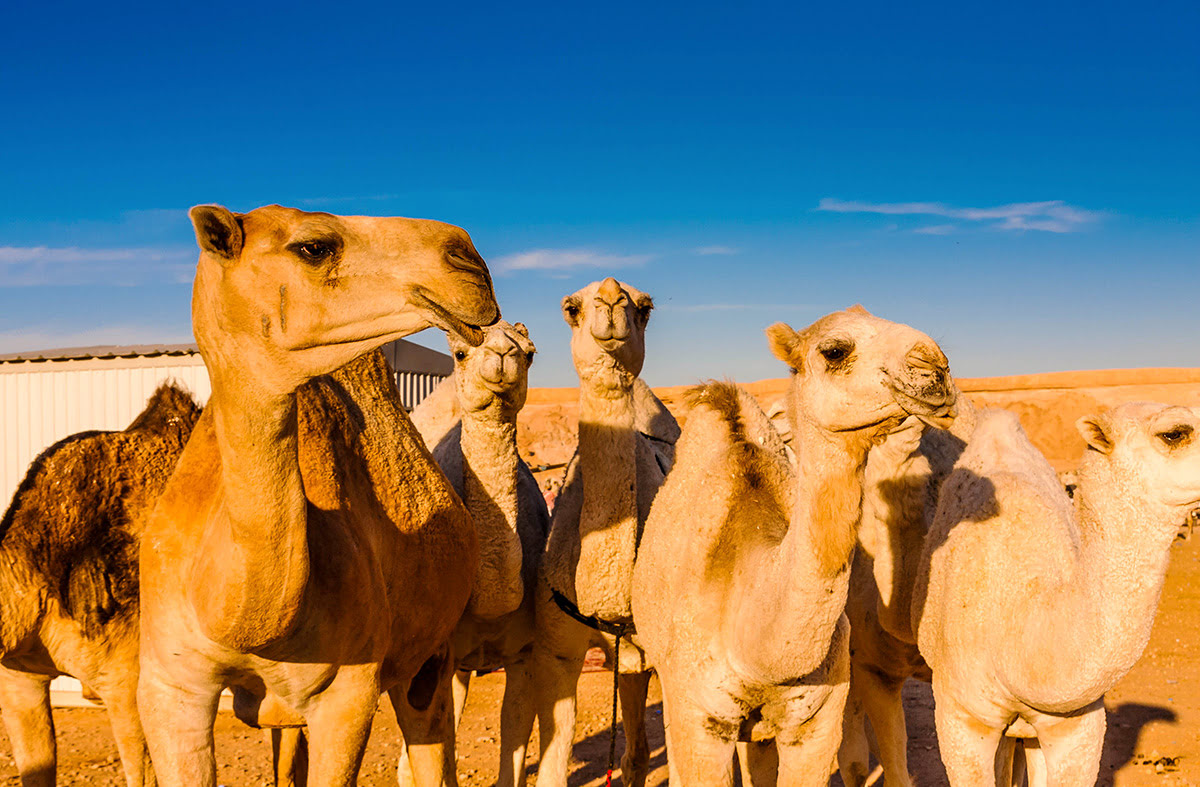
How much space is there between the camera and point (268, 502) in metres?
2.87

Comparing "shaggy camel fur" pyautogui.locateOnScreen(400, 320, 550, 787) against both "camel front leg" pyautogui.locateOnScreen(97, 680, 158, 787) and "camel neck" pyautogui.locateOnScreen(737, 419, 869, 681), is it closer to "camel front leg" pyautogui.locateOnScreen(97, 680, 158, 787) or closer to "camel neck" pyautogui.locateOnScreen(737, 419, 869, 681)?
"camel front leg" pyautogui.locateOnScreen(97, 680, 158, 787)

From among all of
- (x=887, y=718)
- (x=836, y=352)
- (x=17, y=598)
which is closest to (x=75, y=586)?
(x=17, y=598)

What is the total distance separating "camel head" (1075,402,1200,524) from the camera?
3.34m

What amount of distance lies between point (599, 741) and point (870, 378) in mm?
6717

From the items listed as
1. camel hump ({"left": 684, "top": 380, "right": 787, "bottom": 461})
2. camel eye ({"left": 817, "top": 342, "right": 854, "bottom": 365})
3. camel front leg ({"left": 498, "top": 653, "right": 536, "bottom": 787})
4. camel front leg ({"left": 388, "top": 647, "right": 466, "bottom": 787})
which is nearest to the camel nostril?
camel eye ({"left": 817, "top": 342, "right": 854, "bottom": 365})

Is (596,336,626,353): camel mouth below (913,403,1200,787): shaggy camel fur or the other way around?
the other way around

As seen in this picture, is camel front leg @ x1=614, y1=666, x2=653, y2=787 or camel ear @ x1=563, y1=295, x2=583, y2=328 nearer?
camel ear @ x1=563, y1=295, x2=583, y2=328

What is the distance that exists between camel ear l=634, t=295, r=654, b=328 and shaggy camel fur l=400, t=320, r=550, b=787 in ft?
2.01

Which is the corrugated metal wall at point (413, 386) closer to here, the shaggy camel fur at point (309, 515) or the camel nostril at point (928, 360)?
the shaggy camel fur at point (309, 515)

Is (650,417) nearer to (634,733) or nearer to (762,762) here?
(634,733)

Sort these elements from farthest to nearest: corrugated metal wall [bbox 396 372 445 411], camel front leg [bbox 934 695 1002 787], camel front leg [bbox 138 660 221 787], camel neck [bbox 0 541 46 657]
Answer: corrugated metal wall [bbox 396 372 445 411] < camel neck [bbox 0 541 46 657] < camel front leg [bbox 934 695 1002 787] < camel front leg [bbox 138 660 221 787]

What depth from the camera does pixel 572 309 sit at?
5.16 m

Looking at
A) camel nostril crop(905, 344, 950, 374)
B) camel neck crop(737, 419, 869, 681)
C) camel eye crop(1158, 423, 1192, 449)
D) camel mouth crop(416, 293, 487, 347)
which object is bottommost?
camel neck crop(737, 419, 869, 681)

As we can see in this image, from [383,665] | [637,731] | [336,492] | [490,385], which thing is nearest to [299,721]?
[383,665]
